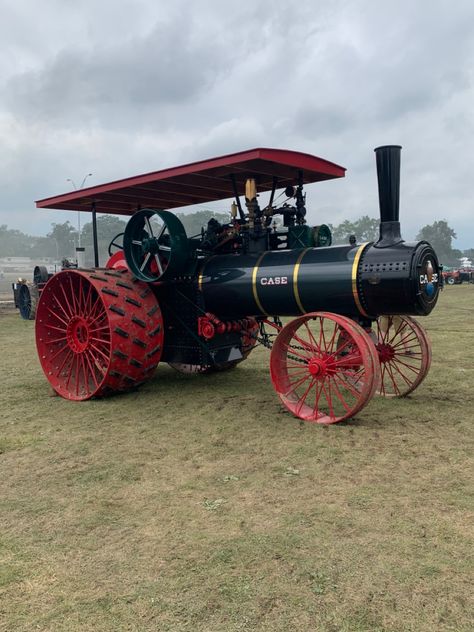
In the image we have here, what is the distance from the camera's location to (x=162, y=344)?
5805 mm

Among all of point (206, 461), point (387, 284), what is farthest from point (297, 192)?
point (206, 461)

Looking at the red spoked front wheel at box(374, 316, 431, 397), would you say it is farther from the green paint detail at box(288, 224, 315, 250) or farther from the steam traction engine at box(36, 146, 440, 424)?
the green paint detail at box(288, 224, 315, 250)

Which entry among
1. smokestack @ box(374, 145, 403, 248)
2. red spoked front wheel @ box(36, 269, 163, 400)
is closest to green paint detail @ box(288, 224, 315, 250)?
smokestack @ box(374, 145, 403, 248)

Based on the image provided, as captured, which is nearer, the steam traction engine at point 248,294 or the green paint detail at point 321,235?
the steam traction engine at point 248,294

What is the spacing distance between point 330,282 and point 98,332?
2658 mm

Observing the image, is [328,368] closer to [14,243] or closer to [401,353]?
[401,353]

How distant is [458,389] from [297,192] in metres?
2.87

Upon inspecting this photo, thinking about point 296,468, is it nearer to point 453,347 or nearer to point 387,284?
point 387,284

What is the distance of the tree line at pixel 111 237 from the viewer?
112 metres

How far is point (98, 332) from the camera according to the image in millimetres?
5797

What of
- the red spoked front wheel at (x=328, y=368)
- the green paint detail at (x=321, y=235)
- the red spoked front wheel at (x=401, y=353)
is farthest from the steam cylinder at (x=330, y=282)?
the red spoked front wheel at (x=401, y=353)

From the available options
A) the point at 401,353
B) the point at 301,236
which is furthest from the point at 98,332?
the point at 401,353

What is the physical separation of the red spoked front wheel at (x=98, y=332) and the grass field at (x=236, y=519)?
0.52 m

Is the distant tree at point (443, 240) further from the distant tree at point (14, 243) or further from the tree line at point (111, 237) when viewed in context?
the distant tree at point (14, 243)
